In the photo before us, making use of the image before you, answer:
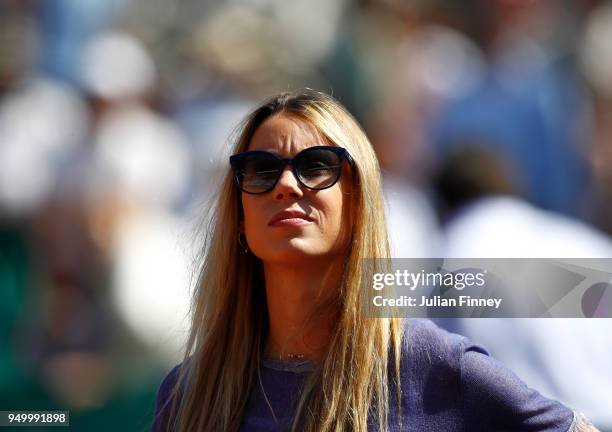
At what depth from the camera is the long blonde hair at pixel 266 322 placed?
5.41ft

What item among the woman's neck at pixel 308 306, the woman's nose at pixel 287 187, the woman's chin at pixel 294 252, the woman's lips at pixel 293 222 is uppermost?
the woman's nose at pixel 287 187

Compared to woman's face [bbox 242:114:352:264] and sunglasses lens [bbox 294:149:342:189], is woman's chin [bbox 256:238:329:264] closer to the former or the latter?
woman's face [bbox 242:114:352:264]

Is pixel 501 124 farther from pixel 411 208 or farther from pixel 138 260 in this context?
pixel 138 260

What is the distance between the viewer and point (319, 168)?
68.4 inches

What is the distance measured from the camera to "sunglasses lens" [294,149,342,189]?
5.70ft

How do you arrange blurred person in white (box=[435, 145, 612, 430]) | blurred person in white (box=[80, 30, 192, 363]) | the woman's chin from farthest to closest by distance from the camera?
blurred person in white (box=[80, 30, 192, 363])
blurred person in white (box=[435, 145, 612, 430])
the woman's chin

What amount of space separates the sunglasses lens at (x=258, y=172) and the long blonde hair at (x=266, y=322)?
82 mm

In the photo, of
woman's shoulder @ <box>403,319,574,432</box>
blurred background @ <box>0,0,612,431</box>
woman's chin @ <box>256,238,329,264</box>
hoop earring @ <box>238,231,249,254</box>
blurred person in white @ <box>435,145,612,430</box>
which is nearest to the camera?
woman's shoulder @ <box>403,319,574,432</box>

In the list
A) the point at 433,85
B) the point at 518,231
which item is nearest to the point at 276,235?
the point at 518,231

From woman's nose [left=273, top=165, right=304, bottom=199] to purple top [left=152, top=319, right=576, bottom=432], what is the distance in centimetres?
34

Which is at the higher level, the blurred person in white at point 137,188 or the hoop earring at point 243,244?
the blurred person in white at point 137,188
